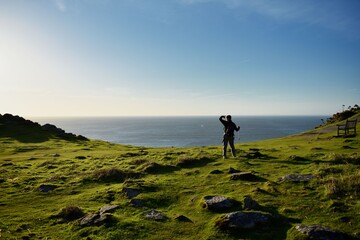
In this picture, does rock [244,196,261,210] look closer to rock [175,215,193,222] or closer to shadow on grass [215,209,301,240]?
shadow on grass [215,209,301,240]

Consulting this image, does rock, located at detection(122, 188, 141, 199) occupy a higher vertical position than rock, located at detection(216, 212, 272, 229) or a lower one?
lower

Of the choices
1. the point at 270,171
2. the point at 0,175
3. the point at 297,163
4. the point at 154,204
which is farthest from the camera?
Result: the point at 0,175

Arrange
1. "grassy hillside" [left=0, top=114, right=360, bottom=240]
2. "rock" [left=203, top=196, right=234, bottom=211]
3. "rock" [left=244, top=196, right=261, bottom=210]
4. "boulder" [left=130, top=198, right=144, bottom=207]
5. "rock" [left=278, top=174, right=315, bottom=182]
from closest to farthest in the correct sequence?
1. "grassy hillside" [left=0, top=114, right=360, bottom=240]
2. "rock" [left=244, top=196, right=261, bottom=210]
3. "rock" [left=203, top=196, right=234, bottom=211]
4. "boulder" [left=130, top=198, right=144, bottom=207]
5. "rock" [left=278, top=174, right=315, bottom=182]

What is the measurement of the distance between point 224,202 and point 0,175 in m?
21.8

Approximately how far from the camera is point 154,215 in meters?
15.1

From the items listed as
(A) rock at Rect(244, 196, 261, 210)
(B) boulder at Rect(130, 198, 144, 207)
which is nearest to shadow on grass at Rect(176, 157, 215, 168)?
(B) boulder at Rect(130, 198, 144, 207)

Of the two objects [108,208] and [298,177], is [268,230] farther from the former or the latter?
[108,208]

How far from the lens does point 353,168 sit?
1930cm

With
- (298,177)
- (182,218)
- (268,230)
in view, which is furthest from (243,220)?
(298,177)

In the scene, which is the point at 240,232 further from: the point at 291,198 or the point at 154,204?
the point at 154,204

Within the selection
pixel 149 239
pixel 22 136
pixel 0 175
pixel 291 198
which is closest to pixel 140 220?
pixel 149 239

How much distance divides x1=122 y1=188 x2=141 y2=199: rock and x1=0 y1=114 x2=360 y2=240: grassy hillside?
0.26 ft

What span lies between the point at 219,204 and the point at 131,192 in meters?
6.15

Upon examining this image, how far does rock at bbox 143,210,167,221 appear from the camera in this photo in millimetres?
14773
